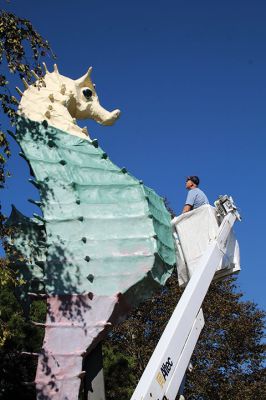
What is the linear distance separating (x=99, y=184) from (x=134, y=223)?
22.7 inches

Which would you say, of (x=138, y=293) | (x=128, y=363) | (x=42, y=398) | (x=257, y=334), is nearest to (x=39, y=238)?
(x=138, y=293)

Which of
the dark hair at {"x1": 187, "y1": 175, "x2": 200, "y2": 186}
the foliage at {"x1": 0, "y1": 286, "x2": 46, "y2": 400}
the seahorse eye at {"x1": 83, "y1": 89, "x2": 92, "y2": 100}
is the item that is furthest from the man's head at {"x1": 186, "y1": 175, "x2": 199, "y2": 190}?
the foliage at {"x1": 0, "y1": 286, "x2": 46, "y2": 400}

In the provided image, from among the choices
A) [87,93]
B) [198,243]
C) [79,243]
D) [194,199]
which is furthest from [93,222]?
[87,93]

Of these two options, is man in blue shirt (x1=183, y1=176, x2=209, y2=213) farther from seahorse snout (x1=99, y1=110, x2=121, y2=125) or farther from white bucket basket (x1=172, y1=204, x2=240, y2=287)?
seahorse snout (x1=99, y1=110, x2=121, y2=125)

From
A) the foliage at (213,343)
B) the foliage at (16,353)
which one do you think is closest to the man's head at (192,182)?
the foliage at (16,353)

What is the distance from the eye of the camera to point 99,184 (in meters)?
5.10

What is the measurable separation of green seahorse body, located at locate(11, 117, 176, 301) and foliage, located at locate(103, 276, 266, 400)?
7.17 m

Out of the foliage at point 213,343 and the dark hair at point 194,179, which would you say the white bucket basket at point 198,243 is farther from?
the foliage at point 213,343

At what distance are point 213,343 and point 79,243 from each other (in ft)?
28.8

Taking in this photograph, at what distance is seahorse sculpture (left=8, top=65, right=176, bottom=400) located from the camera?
14.0 feet

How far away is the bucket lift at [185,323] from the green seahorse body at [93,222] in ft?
1.63

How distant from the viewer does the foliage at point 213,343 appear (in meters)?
11.9

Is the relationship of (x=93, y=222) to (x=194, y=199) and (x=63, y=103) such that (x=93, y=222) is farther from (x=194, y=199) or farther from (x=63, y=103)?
(x=63, y=103)

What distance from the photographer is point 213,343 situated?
12.5 metres
